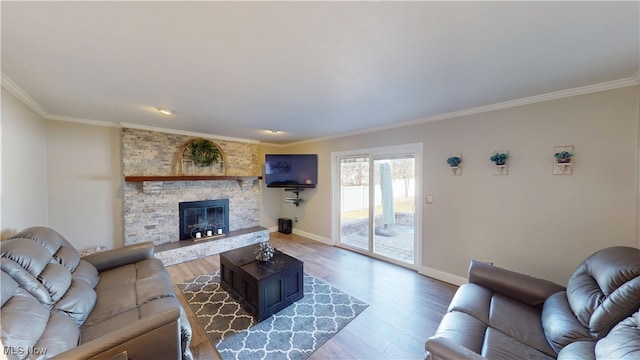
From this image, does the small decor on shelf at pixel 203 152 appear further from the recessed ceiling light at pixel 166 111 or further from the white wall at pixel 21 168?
the white wall at pixel 21 168

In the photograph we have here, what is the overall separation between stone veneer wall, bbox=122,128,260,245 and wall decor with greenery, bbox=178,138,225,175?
116mm

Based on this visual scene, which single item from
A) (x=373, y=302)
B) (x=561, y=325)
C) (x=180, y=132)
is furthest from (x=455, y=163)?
(x=180, y=132)

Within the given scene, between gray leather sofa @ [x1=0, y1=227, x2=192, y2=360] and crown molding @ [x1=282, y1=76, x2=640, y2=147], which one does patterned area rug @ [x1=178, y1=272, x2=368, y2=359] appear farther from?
crown molding @ [x1=282, y1=76, x2=640, y2=147]

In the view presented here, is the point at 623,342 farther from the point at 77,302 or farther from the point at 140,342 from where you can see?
the point at 77,302

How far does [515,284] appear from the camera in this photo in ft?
5.99

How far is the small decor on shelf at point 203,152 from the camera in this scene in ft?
14.1

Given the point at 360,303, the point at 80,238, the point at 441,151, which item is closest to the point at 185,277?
the point at 80,238

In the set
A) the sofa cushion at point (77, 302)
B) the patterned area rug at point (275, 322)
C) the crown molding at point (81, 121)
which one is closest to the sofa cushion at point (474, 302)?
the patterned area rug at point (275, 322)

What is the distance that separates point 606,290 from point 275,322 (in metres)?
2.58

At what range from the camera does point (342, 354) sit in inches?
72.1

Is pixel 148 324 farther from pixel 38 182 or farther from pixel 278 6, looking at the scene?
pixel 38 182

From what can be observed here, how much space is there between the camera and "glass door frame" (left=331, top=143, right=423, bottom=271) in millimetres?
3359

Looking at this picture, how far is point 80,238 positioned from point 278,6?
460 centimetres

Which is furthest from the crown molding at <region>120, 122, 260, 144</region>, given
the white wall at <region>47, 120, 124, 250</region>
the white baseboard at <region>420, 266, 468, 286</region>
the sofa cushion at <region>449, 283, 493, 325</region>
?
the sofa cushion at <region>449, 283, 493, 325</region>
